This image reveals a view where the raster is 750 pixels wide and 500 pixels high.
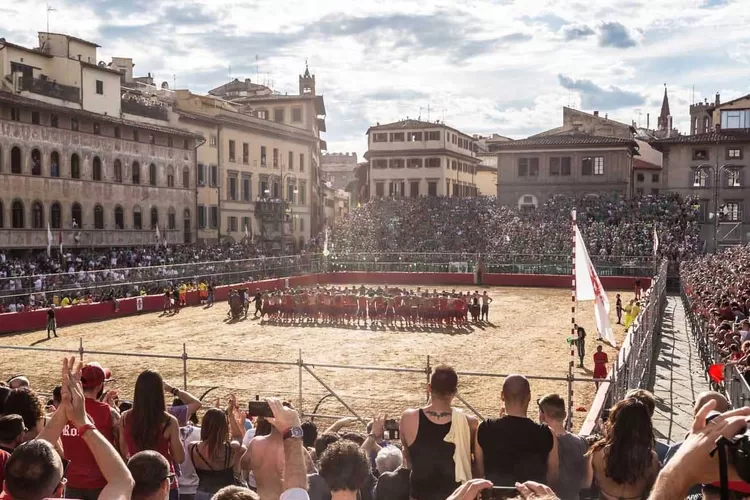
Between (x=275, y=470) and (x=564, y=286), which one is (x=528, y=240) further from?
Answer: (x=275, y=470)

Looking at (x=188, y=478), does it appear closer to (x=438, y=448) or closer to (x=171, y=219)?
(x=438, y=448)

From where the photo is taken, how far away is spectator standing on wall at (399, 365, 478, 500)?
5742 millimetres

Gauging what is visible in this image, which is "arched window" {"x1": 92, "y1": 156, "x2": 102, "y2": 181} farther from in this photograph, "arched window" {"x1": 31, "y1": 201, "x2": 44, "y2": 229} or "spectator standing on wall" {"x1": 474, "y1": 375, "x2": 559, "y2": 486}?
"spectator standing on wall" {"x1": 474, "y1": 375, "x2": 559, "y2": 486}

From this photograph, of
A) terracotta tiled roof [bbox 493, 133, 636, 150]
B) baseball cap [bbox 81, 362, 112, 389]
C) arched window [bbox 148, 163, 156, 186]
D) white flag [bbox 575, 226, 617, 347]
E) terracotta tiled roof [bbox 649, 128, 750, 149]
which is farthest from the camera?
terracotta tiled roof [bbox 493, 133, 636, 150]

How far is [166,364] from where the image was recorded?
22.1m

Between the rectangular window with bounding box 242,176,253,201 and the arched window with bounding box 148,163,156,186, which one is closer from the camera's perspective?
the arched window with bounding box 148,163,156,186

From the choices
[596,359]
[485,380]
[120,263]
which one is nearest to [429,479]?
[596,359]

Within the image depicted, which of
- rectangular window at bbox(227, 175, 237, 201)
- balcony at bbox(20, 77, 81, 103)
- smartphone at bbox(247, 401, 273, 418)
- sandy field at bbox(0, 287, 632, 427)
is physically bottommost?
sandy field at bbox(0, 287, 632, 427)

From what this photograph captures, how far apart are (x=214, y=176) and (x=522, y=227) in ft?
90.3

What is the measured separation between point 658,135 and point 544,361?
98.8 metres

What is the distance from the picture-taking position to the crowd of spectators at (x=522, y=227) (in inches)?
2050

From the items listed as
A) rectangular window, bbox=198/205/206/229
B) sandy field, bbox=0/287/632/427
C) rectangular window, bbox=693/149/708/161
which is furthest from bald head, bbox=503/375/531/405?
rectangular window, bbox=693/149/708/161

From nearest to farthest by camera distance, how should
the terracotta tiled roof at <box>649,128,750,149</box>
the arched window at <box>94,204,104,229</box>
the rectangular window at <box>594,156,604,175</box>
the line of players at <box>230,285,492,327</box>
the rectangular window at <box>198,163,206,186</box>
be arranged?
the line of players at <box>230,285,492,327</box> < the arched window at <box>94,204,104,229</box> < the rectangular window at <box>198,163,206,186</box> < the terracotta tiled roof at <box>649,128,750,149</box> < the rectangular window at <box>594,156,604,175</box>

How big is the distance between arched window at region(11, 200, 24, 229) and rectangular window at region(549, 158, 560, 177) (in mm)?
47485
